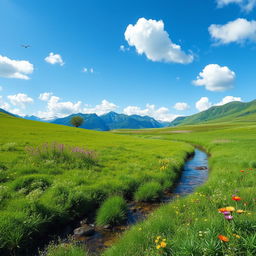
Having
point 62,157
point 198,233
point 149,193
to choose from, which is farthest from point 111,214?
point 62,157

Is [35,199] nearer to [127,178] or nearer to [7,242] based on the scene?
[7,242]

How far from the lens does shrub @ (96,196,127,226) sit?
21.9 ft

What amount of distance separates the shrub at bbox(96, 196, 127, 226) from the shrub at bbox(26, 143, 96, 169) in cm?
575

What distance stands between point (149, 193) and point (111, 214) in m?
3.04

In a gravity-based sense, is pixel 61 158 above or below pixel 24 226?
above

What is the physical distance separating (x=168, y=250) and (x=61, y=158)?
1123cm

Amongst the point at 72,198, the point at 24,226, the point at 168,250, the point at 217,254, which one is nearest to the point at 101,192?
the point at 72,198

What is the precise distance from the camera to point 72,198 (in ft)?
24.2

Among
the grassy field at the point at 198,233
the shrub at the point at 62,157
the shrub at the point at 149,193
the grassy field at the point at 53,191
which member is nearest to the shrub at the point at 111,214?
the grassy field at the point at 53,191

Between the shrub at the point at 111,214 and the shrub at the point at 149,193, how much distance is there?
1.75 meters

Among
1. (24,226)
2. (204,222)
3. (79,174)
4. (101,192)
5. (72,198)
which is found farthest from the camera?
(79,174)

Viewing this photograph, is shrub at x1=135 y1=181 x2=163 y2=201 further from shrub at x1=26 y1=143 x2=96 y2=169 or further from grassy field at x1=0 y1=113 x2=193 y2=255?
shrub at x1=26 y1=143 x2=96 y2=169

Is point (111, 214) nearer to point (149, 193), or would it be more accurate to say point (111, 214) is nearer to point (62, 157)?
point (149, 193)

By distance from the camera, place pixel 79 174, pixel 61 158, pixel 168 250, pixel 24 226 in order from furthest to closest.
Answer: pixel 61 158
pixel 79 174
pixel 24 226
pixel 168 250
